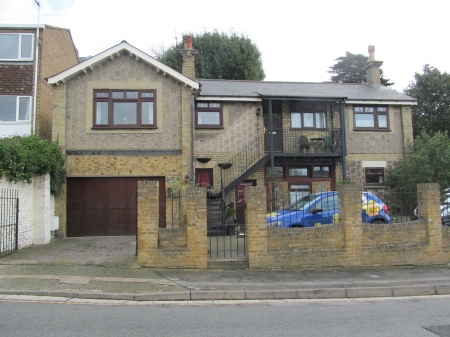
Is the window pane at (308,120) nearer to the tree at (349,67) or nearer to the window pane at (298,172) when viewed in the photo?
the window pane at (298,172)

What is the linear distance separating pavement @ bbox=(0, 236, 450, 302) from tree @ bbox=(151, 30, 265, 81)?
2407 cm

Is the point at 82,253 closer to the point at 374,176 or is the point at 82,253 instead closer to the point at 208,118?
the point at 208,118

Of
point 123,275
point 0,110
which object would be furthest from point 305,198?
point 0,110

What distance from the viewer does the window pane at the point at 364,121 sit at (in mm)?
18906

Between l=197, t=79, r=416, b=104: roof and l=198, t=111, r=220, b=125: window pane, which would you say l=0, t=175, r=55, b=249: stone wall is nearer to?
l=198, t=111, r=220, b=125: window pane

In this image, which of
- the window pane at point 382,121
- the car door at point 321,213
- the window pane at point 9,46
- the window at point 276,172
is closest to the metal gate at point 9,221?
the car door at point 321,213

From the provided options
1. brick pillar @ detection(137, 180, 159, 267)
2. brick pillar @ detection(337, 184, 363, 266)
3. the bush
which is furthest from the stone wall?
brick pillar @ detection(337, 184, 363, 266)

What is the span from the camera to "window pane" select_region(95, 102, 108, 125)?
1580 cm

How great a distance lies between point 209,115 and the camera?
1758 centimetres

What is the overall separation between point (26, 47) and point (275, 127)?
1201 centimetres

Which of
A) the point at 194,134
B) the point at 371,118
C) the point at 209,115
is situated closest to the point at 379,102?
the point at 371,118

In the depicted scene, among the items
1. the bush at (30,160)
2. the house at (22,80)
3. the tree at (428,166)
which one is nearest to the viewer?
the bush at (30,160)

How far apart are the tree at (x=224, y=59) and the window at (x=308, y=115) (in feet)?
46.6

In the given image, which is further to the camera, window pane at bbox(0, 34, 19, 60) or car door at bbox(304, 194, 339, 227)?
window pane at bbox(0, 34, 19, 60)
